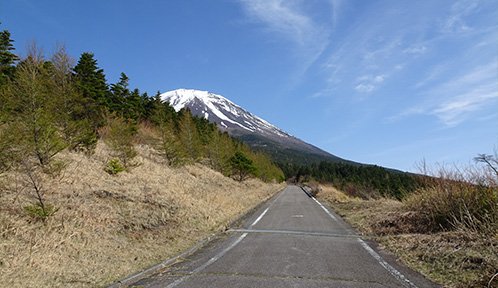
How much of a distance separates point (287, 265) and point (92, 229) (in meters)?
4.25

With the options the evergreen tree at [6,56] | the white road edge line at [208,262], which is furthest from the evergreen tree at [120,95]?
the white road edge line at [208,262]

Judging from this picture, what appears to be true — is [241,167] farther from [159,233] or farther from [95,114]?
[159,233]

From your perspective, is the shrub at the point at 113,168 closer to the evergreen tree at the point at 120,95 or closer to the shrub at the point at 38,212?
the shrub at the point at 38,212

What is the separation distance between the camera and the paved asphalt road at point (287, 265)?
16.7 feet

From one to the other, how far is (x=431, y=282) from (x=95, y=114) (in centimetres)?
2107

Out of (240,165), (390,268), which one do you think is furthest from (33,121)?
(240,165)

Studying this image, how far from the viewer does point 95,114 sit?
2202 cm

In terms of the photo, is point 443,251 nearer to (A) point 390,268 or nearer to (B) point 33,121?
Result: (A) point 390,268

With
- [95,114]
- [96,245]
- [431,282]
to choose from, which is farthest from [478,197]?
[95,114]

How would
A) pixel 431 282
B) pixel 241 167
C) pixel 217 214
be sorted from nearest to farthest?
pixel 431 282
pixel 217 214
pixel 241 167

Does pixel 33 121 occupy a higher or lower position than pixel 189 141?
lower

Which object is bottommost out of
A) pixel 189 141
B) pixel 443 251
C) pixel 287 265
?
pixel 287 265

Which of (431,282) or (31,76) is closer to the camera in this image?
(431,282)

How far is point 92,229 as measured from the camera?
762cm
